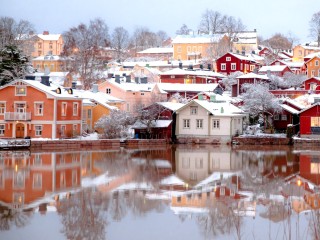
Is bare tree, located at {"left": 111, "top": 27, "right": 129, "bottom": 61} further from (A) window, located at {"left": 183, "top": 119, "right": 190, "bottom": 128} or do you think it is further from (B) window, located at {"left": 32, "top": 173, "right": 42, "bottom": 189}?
(B) window, located at {"left": 32, "top": 173, "right": 42, "bottom": 189}

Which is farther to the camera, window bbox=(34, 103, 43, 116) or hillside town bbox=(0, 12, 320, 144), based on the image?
hillside town bbox=(0, 12, 320, 144)

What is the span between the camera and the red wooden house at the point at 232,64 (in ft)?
235

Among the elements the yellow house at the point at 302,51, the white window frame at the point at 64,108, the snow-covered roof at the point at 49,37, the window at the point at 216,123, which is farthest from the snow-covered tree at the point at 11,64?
the snow-covered roof at the point at 49,37

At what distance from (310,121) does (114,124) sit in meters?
14.5

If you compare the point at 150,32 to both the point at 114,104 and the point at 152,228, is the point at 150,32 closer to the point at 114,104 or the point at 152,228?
the point at 114,104

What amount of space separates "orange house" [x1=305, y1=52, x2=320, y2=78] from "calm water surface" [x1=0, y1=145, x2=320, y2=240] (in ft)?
113

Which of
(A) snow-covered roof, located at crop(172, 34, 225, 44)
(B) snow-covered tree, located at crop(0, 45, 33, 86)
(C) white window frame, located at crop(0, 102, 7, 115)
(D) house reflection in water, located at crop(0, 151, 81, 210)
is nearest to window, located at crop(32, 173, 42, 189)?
(D) house reflection in water, located at crop(0, 151, 81, 210)

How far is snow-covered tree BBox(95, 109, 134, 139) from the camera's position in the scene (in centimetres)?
4471

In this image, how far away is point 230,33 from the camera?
92438 millimetres

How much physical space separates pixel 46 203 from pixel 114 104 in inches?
1362

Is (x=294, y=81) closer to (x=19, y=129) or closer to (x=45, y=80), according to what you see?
(x=45, y=80)

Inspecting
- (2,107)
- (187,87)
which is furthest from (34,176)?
(187,87)

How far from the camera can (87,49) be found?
63.2 m

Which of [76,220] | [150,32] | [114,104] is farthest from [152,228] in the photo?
[150,32]
